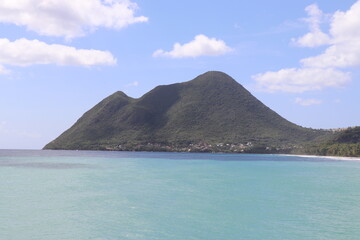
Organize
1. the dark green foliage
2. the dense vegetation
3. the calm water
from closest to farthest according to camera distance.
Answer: the calm water, the dense vegetation, the dark green foliage

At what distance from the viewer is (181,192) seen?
45594 mm

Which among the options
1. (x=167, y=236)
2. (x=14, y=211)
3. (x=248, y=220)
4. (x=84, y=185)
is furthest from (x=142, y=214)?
(x=84, y=185)

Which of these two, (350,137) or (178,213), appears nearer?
(178,213)

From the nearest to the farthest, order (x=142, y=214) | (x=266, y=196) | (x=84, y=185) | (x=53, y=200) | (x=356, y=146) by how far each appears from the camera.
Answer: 1. (x=142, y=214)
2. (x=53, y=200)
3. (x=266, y=196)
4. (x=84, y=185)
5. (x=356, y=146)

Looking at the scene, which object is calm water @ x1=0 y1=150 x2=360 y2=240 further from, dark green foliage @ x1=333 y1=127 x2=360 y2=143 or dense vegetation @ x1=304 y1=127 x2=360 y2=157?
dark green foliage @ x1=333 y1=127 x2=360 y2=143

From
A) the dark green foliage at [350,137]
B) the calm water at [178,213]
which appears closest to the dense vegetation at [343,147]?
the dark green foliage at [350,137]

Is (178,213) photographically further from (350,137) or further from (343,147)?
(350,137)

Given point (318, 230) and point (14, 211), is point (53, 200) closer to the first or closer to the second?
point (14, 211)

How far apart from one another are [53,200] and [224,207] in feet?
66.2

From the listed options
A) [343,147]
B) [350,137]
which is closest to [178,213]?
[343,147]

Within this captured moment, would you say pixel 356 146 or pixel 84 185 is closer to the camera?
pixel 84 185

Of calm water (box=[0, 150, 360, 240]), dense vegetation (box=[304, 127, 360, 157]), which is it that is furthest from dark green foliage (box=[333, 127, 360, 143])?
calm water (box=[0, 150, 360, 240])

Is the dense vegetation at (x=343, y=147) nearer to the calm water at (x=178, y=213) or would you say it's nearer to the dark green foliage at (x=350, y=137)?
the dark green foliage at (x=350, y=137)

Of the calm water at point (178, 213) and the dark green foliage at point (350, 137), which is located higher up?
the dark green foliage at point (350, 137)
